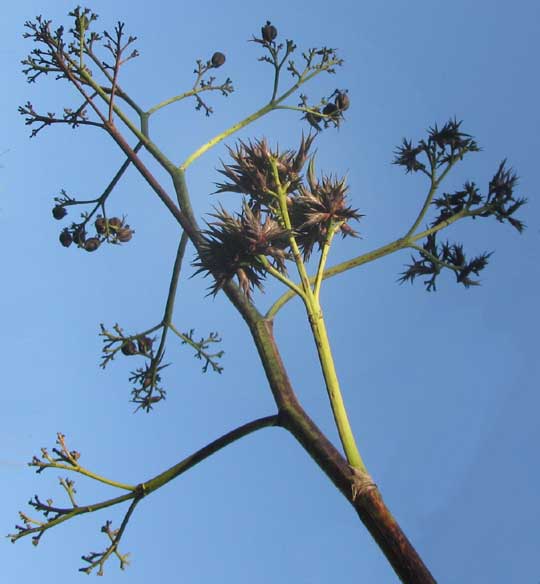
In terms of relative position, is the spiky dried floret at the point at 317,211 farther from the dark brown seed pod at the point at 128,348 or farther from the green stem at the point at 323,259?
the dark brown seed pod at the point at 128,348

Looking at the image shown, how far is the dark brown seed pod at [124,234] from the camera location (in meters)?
8.10

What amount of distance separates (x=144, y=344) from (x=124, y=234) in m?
1.48

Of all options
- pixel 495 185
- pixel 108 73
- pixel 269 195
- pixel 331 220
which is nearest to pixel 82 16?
pixel 108 73

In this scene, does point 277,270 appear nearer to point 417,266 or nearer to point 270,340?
point 270,340

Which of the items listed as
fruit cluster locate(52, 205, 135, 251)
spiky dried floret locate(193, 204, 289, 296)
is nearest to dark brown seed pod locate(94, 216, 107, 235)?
fruit cluster locate(52, 205, 135, 251)

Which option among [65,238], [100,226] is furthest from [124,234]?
[65,238]

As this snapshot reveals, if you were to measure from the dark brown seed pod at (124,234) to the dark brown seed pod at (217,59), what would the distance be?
3124 mm

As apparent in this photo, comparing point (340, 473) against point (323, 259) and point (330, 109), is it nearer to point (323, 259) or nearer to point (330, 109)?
point (323, 259)

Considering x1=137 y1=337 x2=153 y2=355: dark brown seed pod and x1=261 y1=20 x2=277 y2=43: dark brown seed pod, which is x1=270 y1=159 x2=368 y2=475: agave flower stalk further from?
x1=261 y1=20 x2=277 y2=43: dark brown seed pod

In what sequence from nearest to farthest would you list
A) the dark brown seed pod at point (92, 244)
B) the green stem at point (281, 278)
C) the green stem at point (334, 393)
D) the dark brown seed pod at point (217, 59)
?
the green stem at point (334, 393)
the green stem at point (281, 278)
the dark brown seed pod at point (92, 244)
the dark brown seed pod at point (217, 59)

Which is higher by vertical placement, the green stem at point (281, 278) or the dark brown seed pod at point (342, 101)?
the dark brown seed pod at point (342, 101)

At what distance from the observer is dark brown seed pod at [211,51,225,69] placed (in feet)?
32.1

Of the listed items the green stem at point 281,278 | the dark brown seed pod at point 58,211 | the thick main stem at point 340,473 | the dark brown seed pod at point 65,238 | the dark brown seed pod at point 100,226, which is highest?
the dark brown seed pod at point 58,211

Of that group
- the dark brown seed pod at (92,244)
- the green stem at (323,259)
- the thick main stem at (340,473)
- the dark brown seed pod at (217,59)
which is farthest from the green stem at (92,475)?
the dark brown seed pod at (217,59)
